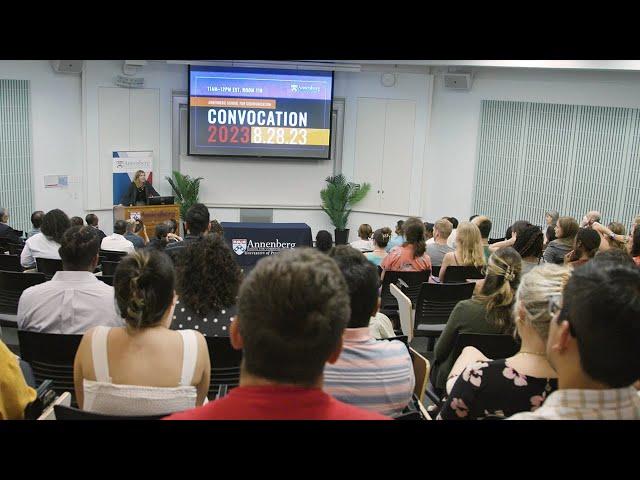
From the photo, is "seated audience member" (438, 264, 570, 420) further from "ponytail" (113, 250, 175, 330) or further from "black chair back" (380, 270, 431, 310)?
"black chair back" (380, 270, 431, 310)

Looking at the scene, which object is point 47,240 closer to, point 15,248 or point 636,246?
point 15,248

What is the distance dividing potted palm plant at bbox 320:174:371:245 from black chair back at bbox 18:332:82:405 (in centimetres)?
919

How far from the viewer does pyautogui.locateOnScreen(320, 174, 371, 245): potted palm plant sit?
12.2 m

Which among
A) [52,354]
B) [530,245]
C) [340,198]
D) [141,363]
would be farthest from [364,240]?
[141,363]

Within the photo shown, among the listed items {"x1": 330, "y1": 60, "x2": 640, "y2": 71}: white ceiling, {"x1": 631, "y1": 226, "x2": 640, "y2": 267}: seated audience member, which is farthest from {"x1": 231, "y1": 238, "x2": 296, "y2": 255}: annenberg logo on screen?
{"x1": 631, "y1": 226, "x2": 640, "y2": 267}: seated audience member

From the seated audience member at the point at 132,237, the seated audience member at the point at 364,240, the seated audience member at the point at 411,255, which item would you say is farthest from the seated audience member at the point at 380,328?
the seated audience member at the point at 132,237

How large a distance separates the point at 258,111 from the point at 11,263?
6.64 meters

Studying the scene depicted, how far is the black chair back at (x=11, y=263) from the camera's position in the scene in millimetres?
5914

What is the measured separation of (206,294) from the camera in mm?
3295

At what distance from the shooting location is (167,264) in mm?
2635

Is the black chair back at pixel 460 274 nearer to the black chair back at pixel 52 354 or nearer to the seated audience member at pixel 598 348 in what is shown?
the black chair back at pixel 52 354

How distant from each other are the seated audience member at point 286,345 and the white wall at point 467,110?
413 inches

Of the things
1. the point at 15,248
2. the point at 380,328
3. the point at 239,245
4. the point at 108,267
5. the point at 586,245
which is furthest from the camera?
the point at 239,245
